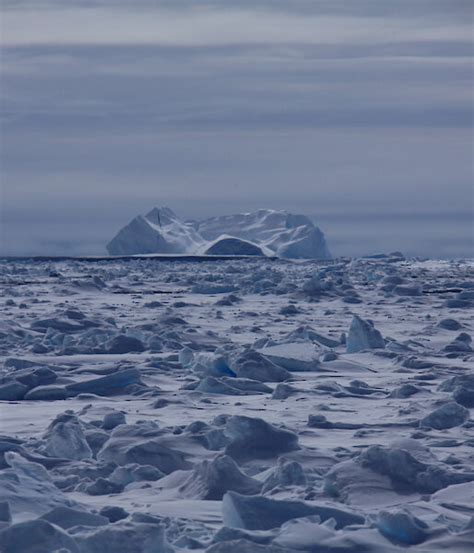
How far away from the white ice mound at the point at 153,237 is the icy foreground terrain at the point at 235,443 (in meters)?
33.1

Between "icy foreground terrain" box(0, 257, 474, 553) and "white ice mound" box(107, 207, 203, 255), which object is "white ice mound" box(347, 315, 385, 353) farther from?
"white ice mound" box(107, 207, 203, 255)

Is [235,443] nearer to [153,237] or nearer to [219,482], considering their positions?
[219,482]

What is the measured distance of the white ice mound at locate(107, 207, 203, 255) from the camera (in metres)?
42.7

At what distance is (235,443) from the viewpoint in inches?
168

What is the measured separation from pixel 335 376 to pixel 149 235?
3640 centimetres

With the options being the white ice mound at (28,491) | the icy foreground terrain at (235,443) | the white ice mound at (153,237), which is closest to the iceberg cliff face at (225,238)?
the white ice mound at (153,237)

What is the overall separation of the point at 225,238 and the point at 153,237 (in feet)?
9.25

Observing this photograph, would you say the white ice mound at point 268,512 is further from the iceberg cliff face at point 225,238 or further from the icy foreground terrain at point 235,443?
the iceberg cliff face at point 225,238

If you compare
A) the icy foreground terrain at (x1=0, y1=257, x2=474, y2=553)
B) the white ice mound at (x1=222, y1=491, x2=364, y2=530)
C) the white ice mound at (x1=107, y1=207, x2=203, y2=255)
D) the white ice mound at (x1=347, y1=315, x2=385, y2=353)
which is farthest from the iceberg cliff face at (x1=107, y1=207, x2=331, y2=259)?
the white ice mound at (x1=222, y1=491, x2=364, y2=530)

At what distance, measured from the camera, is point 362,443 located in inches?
179

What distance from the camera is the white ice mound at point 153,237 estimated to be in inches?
1681

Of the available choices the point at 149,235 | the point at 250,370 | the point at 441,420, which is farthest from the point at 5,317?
the point at 149,235

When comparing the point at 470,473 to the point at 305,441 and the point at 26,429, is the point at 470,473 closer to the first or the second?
the point at 305,441

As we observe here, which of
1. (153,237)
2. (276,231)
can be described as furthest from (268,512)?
(276,231)
